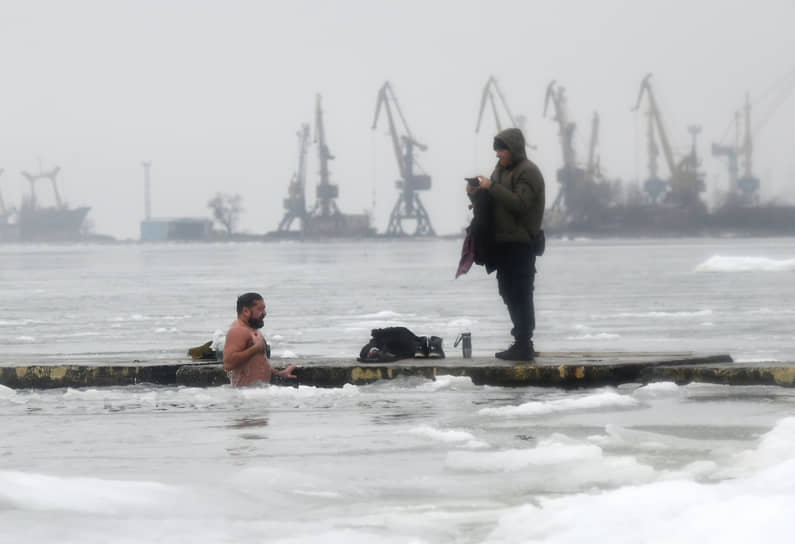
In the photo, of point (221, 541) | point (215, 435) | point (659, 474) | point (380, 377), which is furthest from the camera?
point (380, 377)

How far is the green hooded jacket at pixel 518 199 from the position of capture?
842 centimetres

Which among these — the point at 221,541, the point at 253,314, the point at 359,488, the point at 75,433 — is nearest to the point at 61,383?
the point at 253,314

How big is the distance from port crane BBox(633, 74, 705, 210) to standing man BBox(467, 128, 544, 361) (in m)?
142

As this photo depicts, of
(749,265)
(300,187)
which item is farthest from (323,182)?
(749,265)

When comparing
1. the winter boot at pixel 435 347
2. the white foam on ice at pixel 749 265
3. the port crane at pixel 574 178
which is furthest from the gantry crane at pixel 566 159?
the winter boot at pixel 435 347

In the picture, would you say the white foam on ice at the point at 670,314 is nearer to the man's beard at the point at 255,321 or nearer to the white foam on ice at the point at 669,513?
the man's beard at the point at 255,321

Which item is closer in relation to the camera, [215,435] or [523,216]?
[215,435]

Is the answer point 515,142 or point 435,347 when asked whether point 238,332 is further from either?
point 515,142

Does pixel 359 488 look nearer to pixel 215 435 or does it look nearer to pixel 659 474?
pixel 659 474

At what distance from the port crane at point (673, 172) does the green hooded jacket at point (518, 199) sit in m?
142

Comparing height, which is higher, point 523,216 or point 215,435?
point 523,216

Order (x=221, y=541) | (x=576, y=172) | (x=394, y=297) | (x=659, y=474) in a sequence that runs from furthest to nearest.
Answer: (x=576, y=172) → (x=394, y=297) → (x=659, y=474) → (x=221, y=541)

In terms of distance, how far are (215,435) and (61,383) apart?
A: 309cm

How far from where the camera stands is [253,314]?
849cm
